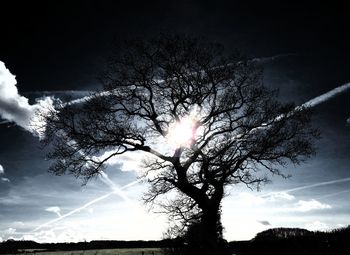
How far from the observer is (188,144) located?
872 inches

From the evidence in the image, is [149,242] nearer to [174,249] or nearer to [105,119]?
[174,249]

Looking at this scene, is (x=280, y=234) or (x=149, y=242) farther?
(x=149, y=242)

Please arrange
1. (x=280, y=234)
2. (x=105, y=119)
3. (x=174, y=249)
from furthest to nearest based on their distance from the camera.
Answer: (x=280, y=234) < (x=105, y=119) < (x=174, y=249)

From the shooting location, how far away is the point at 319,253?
54.4ft

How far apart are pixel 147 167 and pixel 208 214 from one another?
5010 mm

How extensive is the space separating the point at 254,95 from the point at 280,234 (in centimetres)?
1161

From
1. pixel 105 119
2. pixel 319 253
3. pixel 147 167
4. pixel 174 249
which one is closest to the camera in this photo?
pixel 319 253

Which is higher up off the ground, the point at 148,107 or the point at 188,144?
the point at 148,107

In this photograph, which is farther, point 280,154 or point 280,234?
point 280,234

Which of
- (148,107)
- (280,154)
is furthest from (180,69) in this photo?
(280,154)

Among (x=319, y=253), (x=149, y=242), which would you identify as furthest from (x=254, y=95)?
(x=149, y=242)

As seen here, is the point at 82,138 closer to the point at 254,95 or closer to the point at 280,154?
the point at 254,95

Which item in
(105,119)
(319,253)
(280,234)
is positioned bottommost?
(319,253)

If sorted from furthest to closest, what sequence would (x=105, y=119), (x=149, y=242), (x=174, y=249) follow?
1. (x=149, y=242)
2. (x=105, y=119)
3. (x=174, y=249)
